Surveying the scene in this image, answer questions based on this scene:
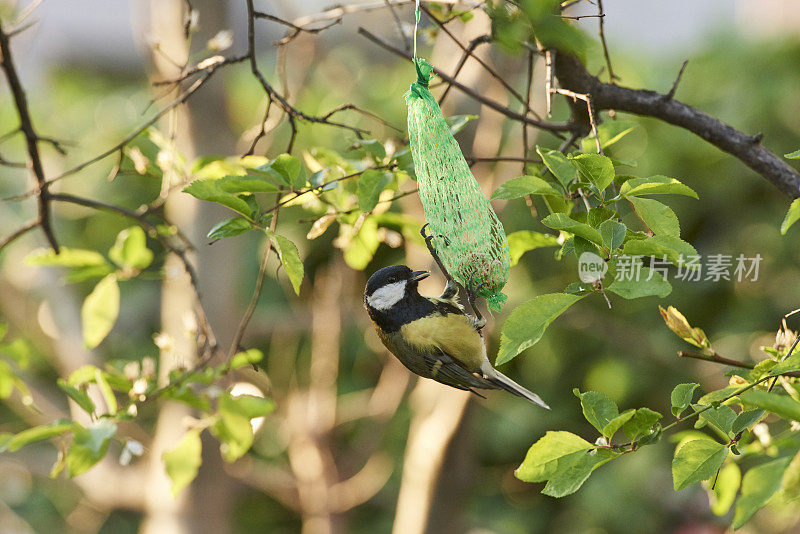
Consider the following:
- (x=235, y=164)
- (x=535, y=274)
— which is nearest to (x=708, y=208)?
(x=535, y=274)

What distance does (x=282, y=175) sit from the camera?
3.43ft

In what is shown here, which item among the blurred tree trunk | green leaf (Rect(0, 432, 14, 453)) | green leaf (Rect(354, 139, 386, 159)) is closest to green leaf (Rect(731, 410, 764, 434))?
green leaf (Rect(354, 139, 386, 159))

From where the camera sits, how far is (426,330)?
4.03 ft

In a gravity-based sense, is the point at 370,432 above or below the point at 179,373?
below

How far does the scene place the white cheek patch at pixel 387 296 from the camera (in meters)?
1.24

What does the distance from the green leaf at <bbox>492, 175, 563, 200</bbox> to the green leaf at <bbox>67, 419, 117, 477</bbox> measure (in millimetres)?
637

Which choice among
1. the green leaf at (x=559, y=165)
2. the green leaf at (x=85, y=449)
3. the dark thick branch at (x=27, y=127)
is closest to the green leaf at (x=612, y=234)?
the green leaf at (x=559, y=165)

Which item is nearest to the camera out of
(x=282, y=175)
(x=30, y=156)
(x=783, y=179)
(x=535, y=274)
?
(x=282, y=175)

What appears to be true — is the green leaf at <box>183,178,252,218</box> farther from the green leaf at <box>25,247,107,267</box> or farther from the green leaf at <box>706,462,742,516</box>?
the green leaf at <box>706,462,742,516</box>

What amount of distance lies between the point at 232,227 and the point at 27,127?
60 centimetres

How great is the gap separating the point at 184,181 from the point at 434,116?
56 centimetres

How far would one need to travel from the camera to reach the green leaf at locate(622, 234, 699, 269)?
2.62 ft

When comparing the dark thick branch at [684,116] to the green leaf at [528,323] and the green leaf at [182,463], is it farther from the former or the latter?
the green leaf at [182,463]

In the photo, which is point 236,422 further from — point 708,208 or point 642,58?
point 642,58
